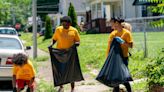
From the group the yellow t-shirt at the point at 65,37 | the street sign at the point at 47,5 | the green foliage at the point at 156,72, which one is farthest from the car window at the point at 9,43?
the street sign at the point at 47,5

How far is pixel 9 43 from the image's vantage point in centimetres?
1470

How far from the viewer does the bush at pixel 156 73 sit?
922 centimetres

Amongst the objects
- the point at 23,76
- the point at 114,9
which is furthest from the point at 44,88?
the point at 114,9

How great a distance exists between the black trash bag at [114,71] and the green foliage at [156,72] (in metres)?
0.42

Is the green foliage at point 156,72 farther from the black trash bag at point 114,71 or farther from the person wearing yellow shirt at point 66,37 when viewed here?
the person wearing yellow shirt at point 66,37

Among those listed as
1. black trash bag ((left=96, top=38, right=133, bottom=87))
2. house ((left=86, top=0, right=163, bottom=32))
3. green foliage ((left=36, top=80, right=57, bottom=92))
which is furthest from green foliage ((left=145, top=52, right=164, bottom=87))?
house ((left=86, top=0, right=163, bottom=32))

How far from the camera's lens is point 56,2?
96.4 meters

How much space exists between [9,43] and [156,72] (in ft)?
20.9

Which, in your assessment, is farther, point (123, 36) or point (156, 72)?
point (123, 36)

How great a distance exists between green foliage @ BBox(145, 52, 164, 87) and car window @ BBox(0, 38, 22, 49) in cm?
562

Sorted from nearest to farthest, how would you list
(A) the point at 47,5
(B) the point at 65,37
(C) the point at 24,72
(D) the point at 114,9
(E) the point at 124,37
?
(C) the point at 24,72 < (E) the point at 124,37 < (B) the point at 65,37 < (D) the point at 114,9 < (A) the point at 47,5

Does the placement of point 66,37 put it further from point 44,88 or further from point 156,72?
point 156,72

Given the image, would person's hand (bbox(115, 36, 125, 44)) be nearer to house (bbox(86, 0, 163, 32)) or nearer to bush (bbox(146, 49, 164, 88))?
bush (bbox(146, 49, 164, 88))

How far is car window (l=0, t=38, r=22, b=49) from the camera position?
47.5 ft
